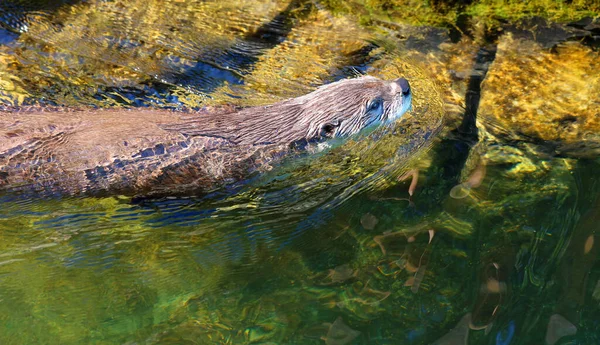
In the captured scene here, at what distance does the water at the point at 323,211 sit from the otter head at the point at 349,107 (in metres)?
0.23

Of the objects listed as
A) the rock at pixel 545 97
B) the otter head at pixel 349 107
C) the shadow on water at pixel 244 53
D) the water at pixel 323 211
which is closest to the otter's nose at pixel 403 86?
the otter head at pixel 349 107

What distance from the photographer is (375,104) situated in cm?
440

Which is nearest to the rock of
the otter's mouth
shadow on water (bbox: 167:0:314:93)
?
the otter's mouth

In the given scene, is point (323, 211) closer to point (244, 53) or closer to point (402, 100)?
point (402, 100)

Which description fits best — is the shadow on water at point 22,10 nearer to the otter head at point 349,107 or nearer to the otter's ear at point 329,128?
the otter head at point 349,107

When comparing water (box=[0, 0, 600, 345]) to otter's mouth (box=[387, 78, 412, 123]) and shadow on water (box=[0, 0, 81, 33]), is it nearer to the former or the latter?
shadow on water (box=[0, 0, 81, 33])

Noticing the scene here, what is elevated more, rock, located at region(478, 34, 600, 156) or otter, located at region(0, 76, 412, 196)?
rock, located at region(478, 34, 600, 156)

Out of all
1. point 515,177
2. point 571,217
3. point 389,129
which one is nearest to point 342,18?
point 389,129

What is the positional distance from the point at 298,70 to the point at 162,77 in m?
1.17

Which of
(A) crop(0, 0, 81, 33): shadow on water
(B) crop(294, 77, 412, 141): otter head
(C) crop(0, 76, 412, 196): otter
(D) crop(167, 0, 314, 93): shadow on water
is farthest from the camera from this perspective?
Answer: (A) crop(0, 0, 81, 33): shadow on water

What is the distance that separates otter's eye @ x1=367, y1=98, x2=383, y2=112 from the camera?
4383 mm

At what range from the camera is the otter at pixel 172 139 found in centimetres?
371

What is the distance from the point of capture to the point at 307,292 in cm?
338

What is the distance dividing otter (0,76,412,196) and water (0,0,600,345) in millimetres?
159
